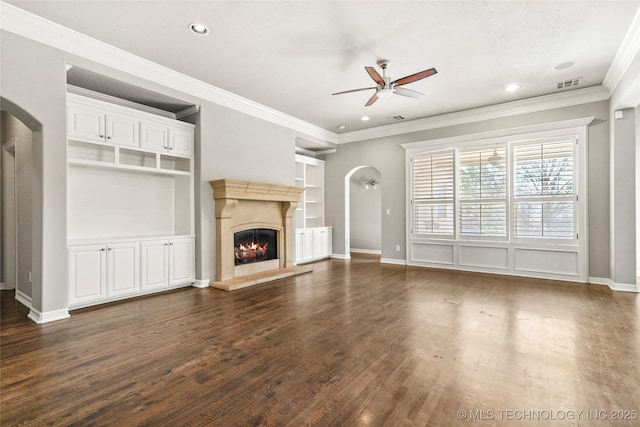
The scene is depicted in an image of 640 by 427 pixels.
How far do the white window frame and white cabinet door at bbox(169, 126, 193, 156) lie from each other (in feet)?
14.6

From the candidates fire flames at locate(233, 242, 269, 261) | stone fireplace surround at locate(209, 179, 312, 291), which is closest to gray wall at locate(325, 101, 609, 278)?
stone fireplace surround at locate(209, 179, 312, 291)

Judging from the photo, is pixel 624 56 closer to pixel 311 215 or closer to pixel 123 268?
pixel 311 215

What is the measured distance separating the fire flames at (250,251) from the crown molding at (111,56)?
7.90 ft

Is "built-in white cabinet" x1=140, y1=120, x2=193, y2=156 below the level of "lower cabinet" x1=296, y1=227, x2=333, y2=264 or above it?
above

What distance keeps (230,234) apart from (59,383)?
126 inches

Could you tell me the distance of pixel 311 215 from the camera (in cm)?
841

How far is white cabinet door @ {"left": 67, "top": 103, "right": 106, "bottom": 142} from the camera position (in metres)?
3.72

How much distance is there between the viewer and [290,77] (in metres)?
4.64

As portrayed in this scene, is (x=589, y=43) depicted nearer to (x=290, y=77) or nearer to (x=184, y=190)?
(x=290, y=77)

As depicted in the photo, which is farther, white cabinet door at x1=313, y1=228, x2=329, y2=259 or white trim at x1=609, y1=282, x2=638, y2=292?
white cabinet door at x1=313, y1=228, x2=329, y2=259

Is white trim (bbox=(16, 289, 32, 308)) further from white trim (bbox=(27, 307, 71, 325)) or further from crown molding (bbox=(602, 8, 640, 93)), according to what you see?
crown molding (bbox=(602, 8, 640, 93))

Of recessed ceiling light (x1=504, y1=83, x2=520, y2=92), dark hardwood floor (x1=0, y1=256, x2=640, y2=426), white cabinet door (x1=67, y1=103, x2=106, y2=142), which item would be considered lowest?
dark hardwood floor (x1=0, y1=256, x2=640, y2=426)

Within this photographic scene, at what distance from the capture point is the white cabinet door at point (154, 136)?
4.43 m

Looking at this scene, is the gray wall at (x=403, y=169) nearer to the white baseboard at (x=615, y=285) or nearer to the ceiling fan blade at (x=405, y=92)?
the white baseboard at (x=615, y=285)
